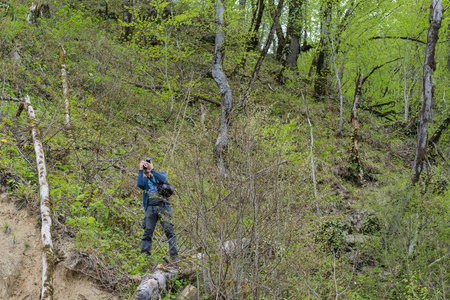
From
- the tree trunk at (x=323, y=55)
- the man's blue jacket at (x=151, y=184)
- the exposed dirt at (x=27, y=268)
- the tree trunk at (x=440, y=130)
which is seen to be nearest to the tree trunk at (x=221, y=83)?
the man's blue jacket at (x=151, y=184)

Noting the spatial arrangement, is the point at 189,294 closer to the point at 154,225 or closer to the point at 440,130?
the point at 154,225

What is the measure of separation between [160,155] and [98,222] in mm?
3685

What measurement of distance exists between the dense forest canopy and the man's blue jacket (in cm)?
30

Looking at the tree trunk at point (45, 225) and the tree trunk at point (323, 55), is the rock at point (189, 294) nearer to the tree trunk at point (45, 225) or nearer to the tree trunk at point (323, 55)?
the tree trunk at point (45, 225)

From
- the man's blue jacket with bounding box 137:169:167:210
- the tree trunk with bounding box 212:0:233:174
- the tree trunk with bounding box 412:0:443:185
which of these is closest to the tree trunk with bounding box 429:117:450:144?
the tree trunk with bounding box 412:0:443:185

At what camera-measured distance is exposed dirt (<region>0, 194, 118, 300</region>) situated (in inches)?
144

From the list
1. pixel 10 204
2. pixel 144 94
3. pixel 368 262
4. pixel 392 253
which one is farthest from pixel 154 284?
pixel 144 94

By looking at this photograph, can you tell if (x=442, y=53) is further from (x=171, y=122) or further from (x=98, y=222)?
(x=98, y=222)

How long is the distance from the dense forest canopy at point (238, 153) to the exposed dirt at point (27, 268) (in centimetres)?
23

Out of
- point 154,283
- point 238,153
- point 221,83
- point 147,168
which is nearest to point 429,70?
point 221,83

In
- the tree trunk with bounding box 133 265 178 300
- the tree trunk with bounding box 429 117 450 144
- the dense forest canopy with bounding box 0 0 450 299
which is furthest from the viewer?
the tree trunk with bounding box 429 117 450 144

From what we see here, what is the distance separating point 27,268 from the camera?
153 inches

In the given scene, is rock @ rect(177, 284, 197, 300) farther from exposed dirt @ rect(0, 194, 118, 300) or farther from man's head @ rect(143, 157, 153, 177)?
man's head @ rect(143, 157, 153, 177)

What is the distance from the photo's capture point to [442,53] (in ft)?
49.1
